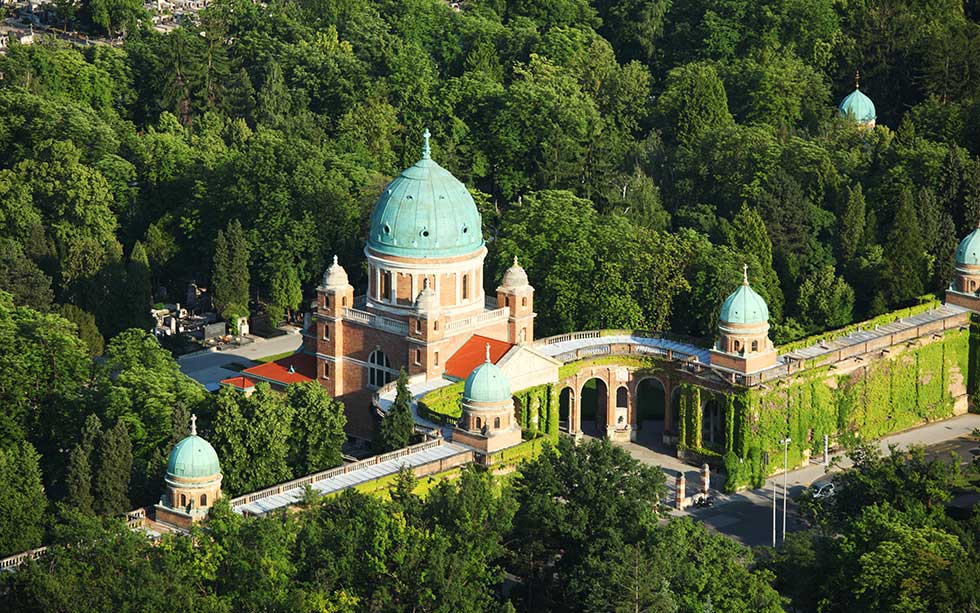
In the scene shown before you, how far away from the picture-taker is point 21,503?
120312mm

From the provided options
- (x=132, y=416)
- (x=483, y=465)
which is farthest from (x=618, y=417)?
(x=132, y=416)

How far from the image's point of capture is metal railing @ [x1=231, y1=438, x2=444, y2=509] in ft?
395

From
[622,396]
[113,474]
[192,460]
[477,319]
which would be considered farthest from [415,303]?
[192,460]

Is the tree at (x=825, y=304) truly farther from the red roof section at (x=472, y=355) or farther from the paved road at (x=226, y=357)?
the paved road at (x=226, y=357)

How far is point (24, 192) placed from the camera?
166125 mm

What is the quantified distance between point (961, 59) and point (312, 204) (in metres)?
57.1

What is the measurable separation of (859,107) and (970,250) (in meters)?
41.5

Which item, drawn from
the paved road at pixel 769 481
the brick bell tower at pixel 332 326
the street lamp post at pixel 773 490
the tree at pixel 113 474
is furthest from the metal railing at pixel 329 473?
the street lamp post at pixel 773 490

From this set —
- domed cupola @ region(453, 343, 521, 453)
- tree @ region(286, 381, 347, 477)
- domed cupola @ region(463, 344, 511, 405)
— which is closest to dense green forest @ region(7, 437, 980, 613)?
domed cupola @ region(453, 343, 521, 453)

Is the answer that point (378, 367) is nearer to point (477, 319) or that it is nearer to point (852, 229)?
point (477, 319)

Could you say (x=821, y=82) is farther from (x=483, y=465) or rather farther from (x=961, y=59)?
(x=483, y=465)

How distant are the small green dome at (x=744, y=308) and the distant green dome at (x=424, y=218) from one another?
14749 mm

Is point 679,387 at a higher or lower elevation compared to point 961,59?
lower

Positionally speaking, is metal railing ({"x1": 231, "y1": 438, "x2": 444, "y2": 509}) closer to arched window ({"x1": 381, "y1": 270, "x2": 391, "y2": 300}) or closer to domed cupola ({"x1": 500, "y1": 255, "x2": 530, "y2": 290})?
arched window ({"x1": 381, "y1": 270, "x2": 391, "y2": 300})
